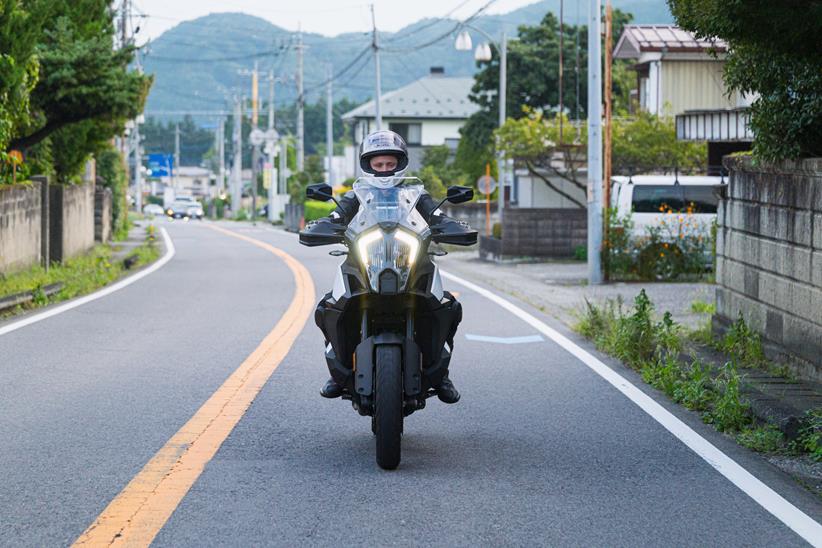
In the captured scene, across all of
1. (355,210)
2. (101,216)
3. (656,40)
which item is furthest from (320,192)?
(656,40)

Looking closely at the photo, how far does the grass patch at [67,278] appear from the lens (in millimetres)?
16734

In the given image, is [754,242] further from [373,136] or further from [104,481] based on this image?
[104,481]

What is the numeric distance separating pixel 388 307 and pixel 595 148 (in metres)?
16.1

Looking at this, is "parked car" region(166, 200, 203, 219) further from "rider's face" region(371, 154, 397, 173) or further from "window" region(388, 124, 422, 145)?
"rider's face" region(371, 154, 397, 173)

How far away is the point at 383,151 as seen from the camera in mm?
7176

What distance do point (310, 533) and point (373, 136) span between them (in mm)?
2761

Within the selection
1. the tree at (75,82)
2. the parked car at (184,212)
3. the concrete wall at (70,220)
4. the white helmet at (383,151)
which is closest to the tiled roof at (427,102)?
the parked car at (184,212)

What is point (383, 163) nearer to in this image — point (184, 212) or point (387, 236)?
point (387, 236)

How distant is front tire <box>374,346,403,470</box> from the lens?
6.48 m

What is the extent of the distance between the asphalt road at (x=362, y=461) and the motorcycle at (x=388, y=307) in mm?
399

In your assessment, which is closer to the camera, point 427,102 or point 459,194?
point 459,194

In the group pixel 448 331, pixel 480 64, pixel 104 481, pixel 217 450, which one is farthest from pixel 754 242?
pixel 480 64

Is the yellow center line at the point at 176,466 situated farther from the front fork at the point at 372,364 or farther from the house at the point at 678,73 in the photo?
the house at the point at 678,73

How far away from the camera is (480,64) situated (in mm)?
51156
